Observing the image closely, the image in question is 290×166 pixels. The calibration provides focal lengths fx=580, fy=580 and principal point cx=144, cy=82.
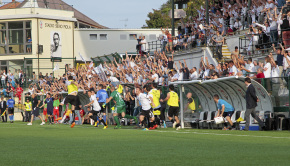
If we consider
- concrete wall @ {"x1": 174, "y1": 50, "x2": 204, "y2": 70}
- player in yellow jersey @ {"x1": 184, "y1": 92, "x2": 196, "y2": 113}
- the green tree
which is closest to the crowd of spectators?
concrete wall @ {"x1": 174, "y1": 50, "x2": 204, "y2": 70}

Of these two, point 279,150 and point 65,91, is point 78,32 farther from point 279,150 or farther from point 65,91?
point 279,150

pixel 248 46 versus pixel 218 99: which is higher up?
pixel 248 46

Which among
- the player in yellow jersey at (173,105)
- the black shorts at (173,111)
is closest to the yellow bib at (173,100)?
the player in yellow jersey at (173,105)

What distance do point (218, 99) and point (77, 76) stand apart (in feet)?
72.5

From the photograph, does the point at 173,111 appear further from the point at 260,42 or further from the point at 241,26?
the point at 241,26

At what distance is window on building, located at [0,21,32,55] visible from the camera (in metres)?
62.0

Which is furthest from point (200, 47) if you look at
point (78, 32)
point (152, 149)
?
point (78, 32)

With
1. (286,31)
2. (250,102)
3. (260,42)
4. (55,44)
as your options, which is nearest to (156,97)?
(250,102)

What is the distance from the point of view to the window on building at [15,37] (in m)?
62.0

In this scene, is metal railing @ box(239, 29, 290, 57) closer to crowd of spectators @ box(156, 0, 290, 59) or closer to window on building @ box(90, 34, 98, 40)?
crowd of spectators @ box(156, 0, 290, 59)

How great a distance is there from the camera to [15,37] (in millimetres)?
62531

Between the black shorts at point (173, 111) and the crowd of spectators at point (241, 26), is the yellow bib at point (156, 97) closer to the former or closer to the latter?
the black shorts at point (173, 111)

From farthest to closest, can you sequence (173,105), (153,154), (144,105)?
(173,105) < (144,105) < (153,154)

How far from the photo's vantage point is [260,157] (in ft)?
35.1
